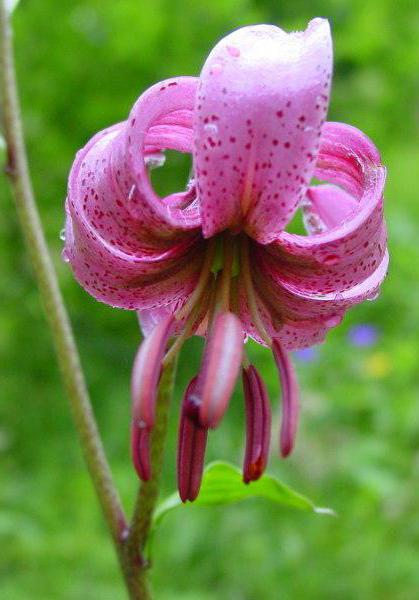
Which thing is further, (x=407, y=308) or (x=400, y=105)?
(x=400, y=105)

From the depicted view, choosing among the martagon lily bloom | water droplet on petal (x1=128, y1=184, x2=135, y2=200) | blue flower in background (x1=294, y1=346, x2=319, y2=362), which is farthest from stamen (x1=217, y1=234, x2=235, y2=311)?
blue flower in background (x1=294, y1=346, x2=319, y2=362)

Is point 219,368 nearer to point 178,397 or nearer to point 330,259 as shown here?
point 330,259

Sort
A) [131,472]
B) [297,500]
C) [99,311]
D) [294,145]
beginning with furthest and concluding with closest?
[99,311] < [131,472] < [297,500] < [294,145]

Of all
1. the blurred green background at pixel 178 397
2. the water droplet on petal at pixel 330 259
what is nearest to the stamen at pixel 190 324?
the water droplet on petal at pixel 330 259

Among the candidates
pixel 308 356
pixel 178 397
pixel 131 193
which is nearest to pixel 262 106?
pixel 131 193

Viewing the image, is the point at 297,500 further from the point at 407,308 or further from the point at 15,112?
the point at 407,308

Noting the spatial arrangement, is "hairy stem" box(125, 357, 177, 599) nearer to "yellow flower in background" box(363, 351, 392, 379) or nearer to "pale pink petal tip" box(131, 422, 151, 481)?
"pale pink petal tip" box(131, 422, 151, 481)

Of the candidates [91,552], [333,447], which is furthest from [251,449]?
[333,447]
